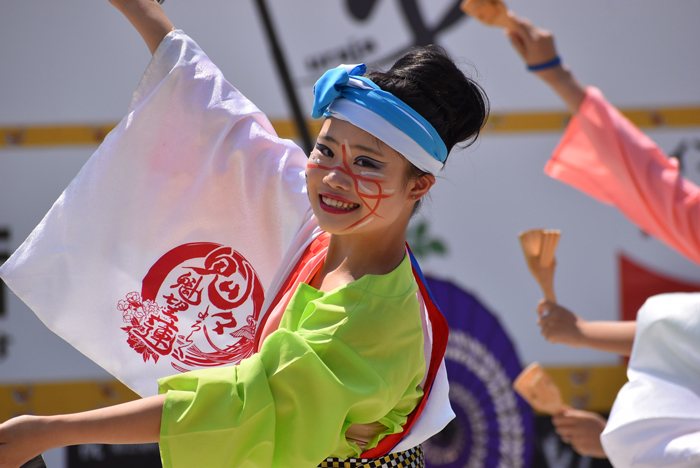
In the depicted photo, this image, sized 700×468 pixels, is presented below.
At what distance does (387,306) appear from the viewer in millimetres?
1074

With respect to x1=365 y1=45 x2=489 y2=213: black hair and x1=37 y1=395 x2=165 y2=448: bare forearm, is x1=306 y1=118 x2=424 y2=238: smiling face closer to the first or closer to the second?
x1=365 y1=45 x2=489 y2=213: black hair

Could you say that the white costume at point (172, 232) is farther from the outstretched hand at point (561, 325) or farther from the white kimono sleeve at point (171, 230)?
the outstretched hand at point (561, 325)

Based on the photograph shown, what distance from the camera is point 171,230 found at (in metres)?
1.44

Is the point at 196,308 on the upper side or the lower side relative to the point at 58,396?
upper

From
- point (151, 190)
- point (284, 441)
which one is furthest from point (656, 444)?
point (151, 190)

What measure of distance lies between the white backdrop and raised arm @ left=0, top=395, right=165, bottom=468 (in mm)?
1793

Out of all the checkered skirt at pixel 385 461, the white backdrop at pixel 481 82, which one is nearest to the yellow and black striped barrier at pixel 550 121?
the white backdrop at pixel 481 82

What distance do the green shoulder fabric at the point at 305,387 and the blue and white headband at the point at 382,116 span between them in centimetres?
23

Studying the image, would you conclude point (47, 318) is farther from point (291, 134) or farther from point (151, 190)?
point (291, 134)

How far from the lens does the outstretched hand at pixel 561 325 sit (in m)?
2.09

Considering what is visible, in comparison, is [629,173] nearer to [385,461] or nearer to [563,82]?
[563,82]

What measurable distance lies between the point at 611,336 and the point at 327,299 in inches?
49.7

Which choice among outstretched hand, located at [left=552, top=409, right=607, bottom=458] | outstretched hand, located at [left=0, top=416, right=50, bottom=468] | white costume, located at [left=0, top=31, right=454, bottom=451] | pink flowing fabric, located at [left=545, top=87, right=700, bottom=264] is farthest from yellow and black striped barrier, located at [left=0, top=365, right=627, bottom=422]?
pink flowing fabric, located at [left=545, top=87, right=700, bottom=264]

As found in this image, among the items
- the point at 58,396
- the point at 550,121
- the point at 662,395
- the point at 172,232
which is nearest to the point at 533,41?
the point at 550,121
